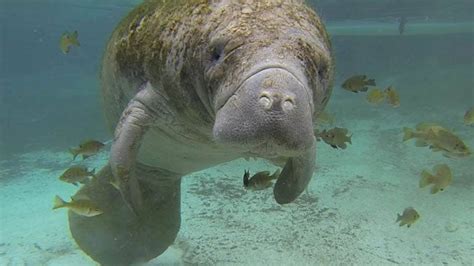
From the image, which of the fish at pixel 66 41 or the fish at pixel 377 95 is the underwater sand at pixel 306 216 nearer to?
the fish at pixel 377 95

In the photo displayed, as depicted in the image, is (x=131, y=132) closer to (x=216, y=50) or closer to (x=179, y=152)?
(x=179, y=152)

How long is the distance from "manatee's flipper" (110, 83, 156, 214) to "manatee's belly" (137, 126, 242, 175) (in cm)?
32

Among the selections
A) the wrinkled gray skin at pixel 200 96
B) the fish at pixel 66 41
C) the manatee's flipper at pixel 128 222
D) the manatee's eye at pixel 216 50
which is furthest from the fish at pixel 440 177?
the fish at pixel 66 41

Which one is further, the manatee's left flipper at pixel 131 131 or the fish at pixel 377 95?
the fish at pixel 377 95

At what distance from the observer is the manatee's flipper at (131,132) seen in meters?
3.26

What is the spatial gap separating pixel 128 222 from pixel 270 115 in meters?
3.24

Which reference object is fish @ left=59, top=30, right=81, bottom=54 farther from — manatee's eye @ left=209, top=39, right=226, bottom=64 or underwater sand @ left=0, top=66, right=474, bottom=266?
manatee's eye @ left=209, top=39, right=226, bottom=64

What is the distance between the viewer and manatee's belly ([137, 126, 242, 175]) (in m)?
3.61

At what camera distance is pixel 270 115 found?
2072mm

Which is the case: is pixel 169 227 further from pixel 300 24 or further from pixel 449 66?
pixel 449 66

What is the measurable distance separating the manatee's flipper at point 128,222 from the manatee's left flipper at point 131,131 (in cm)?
125

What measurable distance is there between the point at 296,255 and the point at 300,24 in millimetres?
3604

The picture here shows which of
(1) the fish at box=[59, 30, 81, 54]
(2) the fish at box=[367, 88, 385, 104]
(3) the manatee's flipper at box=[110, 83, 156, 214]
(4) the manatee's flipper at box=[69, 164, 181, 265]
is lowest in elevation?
(4) the manatee's flipper at box=[69, 164, 181, 265]

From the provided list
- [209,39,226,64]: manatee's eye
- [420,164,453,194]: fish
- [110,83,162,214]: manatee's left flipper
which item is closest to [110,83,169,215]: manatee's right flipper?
[110,83,162,214]: manatee's left flipper
